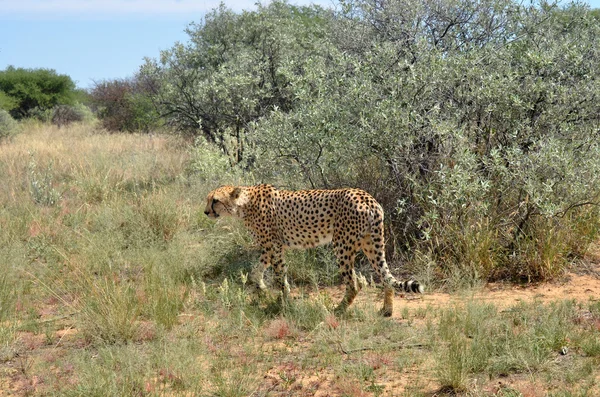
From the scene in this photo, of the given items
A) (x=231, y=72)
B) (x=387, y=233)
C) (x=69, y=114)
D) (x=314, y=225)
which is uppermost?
(x=231, y=72)

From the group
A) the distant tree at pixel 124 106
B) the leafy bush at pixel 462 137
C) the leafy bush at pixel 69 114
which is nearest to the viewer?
the leafy bush at pixel 462 137

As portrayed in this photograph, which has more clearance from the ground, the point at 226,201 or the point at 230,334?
the point at 226,201

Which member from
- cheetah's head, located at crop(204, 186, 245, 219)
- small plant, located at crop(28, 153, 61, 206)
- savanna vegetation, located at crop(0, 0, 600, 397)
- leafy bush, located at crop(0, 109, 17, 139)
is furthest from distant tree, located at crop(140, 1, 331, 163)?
leafy bush, located at crop(0, 109, 17, 139)

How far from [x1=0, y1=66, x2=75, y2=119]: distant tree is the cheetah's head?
779 inches

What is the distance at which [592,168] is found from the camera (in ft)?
19.3

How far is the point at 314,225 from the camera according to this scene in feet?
18.1

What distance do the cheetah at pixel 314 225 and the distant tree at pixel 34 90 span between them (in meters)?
19.9

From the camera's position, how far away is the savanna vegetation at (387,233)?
415 cm

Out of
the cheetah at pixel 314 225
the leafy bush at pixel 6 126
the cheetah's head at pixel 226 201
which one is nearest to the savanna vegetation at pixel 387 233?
the cheetah at pixel 314 225

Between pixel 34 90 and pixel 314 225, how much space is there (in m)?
21.7

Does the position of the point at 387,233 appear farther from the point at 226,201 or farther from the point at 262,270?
the point at 226,201

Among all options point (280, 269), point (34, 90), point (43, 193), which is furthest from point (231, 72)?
point (34, 90)

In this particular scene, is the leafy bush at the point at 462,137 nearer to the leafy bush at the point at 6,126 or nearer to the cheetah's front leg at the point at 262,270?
the cheetah's front leg at the point at 262,270

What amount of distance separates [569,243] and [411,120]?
1.93 meters
